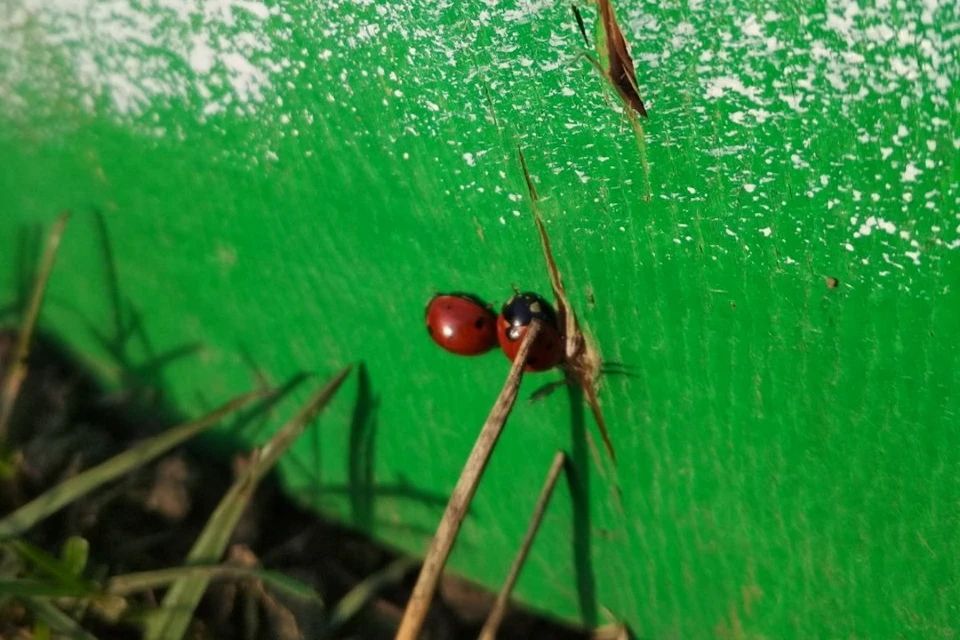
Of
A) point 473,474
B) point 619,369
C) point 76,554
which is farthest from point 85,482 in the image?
point 619,369

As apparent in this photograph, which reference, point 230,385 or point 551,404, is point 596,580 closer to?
point 551,404

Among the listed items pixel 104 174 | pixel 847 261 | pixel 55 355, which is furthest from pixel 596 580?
pixel 55 355

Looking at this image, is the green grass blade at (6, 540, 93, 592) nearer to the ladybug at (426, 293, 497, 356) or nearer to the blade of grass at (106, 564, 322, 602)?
the blade of grass at (106, 564, 322, 602)

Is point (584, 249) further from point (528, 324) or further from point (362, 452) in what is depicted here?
point (362, 452)

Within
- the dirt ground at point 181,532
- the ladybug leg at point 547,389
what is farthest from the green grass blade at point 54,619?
the ladybug leg at point 547,389

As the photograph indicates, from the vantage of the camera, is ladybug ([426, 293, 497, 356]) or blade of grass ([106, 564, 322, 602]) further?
blade of grass ([106, 564, 322, 602])

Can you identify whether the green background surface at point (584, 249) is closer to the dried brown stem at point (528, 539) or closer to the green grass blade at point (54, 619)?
the dried brown stem at point (528, 539)

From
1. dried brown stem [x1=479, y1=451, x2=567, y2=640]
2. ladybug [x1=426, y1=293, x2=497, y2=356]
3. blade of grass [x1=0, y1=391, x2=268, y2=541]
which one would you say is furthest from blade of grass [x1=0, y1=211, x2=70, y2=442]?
dried brown stem [x1=479, y1=451, x2=567, y2=640]
